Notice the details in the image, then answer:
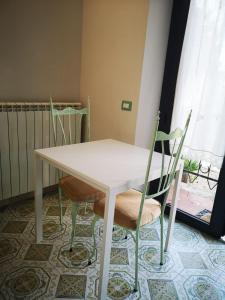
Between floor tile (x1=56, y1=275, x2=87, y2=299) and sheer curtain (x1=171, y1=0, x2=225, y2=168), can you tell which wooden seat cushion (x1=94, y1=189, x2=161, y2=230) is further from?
sheer curtain (x1=171, y1=0, x2=225, y2=168)

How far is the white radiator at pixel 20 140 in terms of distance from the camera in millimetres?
2129

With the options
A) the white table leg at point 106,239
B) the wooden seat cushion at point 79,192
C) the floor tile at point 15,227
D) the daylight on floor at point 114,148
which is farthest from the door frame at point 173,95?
the floor tile at point 15,227

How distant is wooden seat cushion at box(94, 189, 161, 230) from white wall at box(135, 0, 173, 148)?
74cm

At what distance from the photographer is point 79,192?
175cm

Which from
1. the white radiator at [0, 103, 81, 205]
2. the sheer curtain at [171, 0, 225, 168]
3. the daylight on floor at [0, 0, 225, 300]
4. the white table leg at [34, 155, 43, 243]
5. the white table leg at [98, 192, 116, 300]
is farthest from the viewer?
the white radiator at [0, 103, 81, 205]

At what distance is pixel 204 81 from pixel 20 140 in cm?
168

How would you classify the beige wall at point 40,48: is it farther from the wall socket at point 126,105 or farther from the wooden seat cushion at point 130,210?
the wooden seat cushion at point 130,210

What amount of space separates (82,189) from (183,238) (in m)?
1.00

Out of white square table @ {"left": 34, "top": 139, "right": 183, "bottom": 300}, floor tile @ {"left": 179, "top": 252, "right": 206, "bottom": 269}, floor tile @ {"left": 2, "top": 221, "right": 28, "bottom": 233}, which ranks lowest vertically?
floor tile @ {"left": 179, "top": 252, "right": 206, "bottom": 269}

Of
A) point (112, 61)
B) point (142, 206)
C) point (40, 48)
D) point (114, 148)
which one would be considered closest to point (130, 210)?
point (142, 206)

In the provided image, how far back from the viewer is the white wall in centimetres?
204

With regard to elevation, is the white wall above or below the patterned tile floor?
above

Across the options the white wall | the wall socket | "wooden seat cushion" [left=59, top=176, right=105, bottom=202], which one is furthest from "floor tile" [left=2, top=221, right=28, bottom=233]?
the wall socket

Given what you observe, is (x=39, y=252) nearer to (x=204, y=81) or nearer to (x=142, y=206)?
(x=142, y=206)
